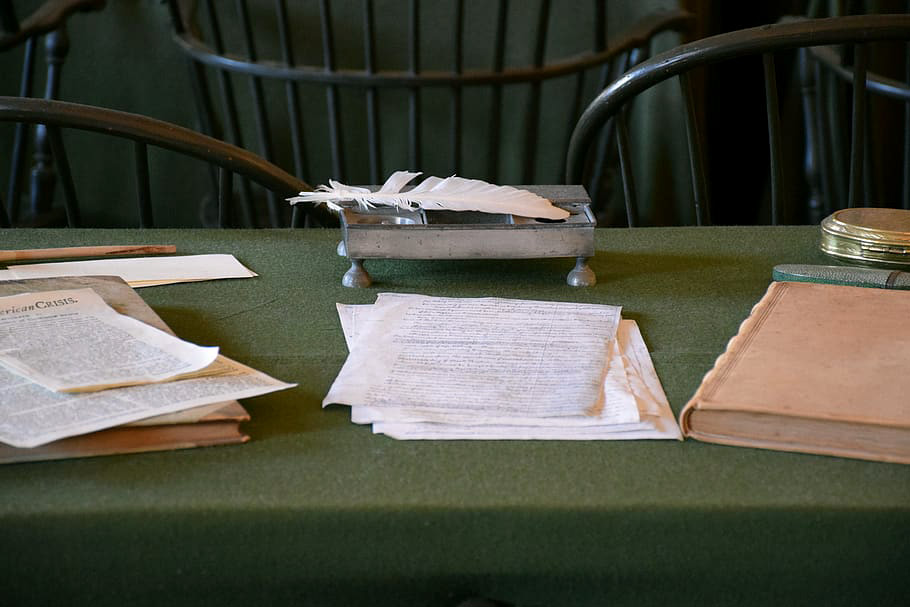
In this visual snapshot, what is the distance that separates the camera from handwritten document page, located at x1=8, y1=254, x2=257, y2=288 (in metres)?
1.11

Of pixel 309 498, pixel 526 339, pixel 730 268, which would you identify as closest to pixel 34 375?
pixel 309 498

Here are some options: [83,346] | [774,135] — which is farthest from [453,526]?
[774,135]

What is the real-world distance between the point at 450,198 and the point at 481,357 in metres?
0.30

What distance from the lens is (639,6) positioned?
2.72 meters

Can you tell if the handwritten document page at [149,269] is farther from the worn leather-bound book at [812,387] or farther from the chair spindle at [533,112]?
the chair spindle at [533,112]

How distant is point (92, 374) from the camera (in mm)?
805

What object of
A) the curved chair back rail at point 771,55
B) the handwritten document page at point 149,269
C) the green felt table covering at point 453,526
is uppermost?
the curved chair back rail at point 771,55

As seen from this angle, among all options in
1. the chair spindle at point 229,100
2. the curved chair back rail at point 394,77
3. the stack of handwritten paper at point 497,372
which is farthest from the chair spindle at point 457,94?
the stack of handwritten paper at point 497,372

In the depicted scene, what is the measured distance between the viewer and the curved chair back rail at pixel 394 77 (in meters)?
2.33

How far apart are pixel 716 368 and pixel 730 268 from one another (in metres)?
0.38

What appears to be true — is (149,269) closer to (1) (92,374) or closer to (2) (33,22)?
(1) (92,374)

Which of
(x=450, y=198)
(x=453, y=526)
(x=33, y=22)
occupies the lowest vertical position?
(x=453, y=526)

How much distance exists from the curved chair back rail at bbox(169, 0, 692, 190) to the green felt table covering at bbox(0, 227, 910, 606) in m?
1.60

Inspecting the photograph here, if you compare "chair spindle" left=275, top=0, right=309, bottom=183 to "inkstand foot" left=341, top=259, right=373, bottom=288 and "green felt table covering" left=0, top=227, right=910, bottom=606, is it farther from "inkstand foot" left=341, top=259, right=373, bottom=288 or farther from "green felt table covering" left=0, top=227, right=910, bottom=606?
"green felt table covering" left=0, top=227, right=910, bottom=606
